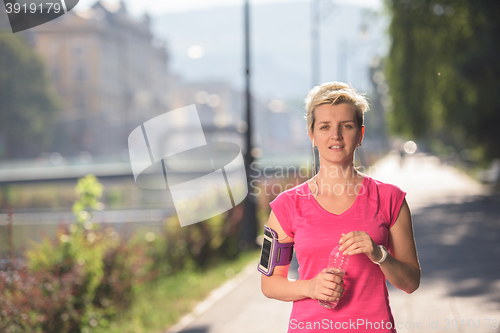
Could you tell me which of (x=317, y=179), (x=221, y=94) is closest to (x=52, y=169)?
(x=317, y=179)

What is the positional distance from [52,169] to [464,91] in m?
35.2

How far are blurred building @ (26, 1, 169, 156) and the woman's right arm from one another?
71.9m

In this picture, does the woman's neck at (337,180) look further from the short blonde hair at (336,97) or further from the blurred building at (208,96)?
the blurred building at (208,96)

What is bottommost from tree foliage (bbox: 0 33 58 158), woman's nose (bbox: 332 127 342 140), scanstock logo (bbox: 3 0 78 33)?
tree foliage (bbox: 0 33 58 158)

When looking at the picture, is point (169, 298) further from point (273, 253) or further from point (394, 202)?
point (394, 202)

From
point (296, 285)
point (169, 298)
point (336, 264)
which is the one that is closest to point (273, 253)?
point (296, 285)

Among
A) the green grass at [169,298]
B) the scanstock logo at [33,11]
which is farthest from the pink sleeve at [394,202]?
the green grass at [169,298]

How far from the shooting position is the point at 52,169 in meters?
43.5

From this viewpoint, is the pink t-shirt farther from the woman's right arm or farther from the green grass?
the green grass

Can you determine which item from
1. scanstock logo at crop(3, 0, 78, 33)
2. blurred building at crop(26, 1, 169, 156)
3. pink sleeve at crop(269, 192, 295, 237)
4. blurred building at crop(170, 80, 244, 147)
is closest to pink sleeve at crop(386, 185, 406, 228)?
pink sleeve at crop(269, 192, 295, 237)

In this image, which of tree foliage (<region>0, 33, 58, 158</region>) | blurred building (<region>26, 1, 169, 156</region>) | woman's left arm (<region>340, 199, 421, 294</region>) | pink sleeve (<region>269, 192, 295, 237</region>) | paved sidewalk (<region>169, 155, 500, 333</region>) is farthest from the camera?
blurred building (<region>26, 1, 169, 156</region>)

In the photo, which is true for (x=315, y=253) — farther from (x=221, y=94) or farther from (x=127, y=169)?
(x=221, y=94)

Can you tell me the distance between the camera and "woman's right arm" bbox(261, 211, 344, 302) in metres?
1.83

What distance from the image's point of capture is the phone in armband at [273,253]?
2.04m
